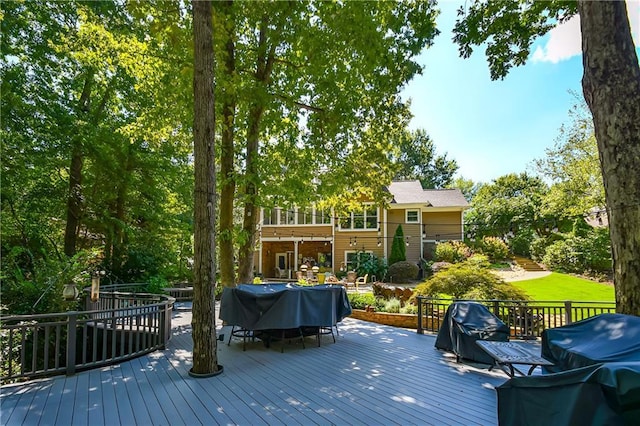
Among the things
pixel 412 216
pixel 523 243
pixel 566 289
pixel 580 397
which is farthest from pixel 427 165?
pixel 580 397

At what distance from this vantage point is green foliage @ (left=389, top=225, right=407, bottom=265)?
19.2 metres

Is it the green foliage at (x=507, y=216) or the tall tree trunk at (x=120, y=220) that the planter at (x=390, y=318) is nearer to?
the tall tree trunk at (x=120, y=220)

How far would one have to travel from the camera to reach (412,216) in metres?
20.5

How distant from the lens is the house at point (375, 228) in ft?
66.2

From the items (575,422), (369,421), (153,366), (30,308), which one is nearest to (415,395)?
(369,421)

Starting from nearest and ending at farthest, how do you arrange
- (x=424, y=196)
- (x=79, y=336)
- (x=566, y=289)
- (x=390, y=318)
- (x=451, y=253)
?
(x=79, y=336)
(x=390, y=318)
(x=566, y=289)
(x=451, y=253)
(x=424, y=196)

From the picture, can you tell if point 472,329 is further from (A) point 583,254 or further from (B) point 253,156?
(A) point 583,254

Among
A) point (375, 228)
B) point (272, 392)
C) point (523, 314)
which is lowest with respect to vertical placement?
point (272, 392)

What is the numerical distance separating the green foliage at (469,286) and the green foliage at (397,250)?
9151 millimetres

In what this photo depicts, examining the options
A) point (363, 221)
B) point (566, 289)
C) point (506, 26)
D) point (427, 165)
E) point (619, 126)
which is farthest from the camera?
point (427, 165)

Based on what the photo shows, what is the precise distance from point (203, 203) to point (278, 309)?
246cm

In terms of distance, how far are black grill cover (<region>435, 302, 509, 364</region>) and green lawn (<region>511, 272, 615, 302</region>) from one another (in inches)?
298

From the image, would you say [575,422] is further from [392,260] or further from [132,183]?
[392,260]

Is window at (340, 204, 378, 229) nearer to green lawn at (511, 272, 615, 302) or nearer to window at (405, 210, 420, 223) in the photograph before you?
window at (405, 210, 420, 223)
